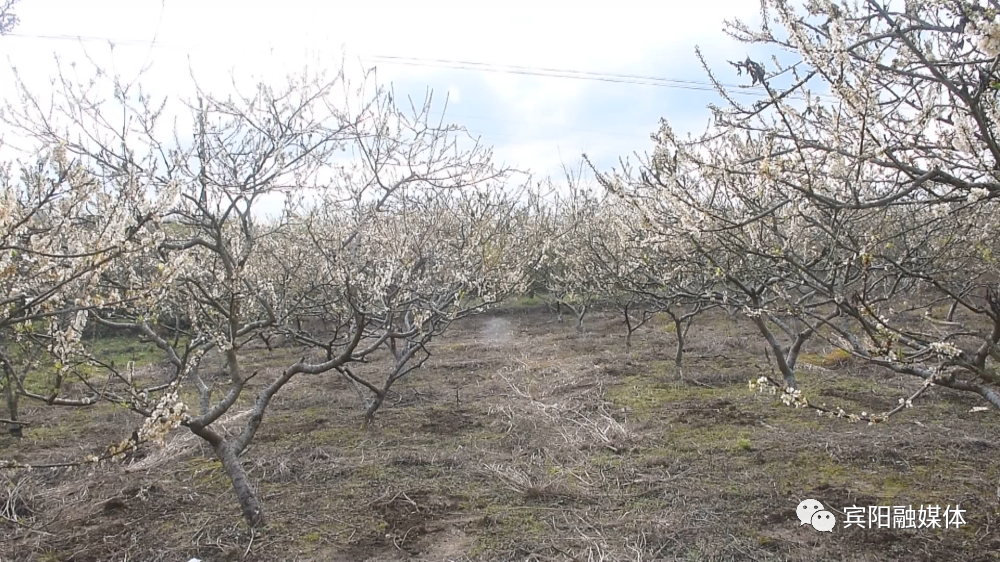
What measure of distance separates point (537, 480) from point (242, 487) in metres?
2.14

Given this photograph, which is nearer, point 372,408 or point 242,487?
point 242,487

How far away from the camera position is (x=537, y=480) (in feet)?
16.0

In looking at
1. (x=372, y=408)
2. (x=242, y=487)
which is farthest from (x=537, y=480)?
(x=372, y=408)

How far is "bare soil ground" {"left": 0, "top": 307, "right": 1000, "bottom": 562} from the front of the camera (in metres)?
3.92

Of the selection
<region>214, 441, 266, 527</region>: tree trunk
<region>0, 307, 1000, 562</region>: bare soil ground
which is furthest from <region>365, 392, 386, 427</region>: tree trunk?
<region>214, 441, 266, 527</region>: tree trunk

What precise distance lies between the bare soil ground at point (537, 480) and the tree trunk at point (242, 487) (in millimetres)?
130

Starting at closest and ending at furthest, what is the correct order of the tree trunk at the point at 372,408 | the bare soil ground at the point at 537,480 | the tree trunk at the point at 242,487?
1. the bare soil ground at the point at 537,480
2. the tree trunk at the point at 242,487
3. the tree trunk at the point at 372,408

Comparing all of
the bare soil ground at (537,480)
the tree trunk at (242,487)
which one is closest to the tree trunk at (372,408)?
the bare soil ground at (537,480)

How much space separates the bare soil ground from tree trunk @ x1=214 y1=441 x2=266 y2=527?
0.13 metres

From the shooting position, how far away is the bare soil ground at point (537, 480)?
392cm

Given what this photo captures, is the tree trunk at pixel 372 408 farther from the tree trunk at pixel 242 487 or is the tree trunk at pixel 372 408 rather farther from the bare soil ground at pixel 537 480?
the tree trunk at pixel 242 487

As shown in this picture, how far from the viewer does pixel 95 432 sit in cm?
762

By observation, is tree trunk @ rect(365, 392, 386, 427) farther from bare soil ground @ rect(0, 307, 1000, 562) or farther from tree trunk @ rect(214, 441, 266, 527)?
tree trunk @ rect(214, 441, 266, 527)

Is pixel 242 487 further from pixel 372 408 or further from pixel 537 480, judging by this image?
pixel 372 408
